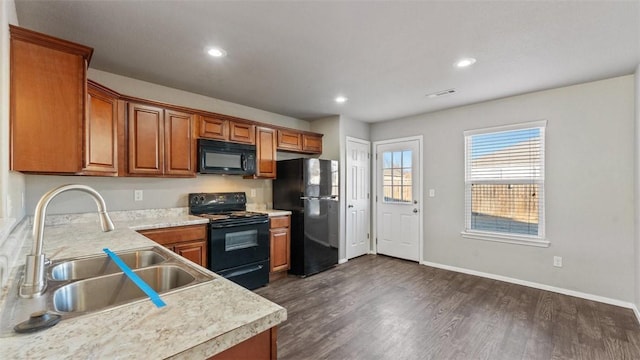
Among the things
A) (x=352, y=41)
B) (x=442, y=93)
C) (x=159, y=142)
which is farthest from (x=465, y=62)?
(x=159, y=142)

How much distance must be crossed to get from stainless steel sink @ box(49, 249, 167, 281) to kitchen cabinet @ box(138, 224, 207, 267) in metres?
1.20

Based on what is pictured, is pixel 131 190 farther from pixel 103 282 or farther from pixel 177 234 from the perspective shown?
pixel 103 282

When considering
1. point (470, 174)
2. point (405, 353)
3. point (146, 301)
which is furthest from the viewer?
point (470, 174)

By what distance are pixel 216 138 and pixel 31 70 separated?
1785 mm

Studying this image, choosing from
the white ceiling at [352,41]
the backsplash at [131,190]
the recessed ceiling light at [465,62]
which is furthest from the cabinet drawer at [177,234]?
the recessed ceiling light at [465,62]

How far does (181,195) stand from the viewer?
3.48m

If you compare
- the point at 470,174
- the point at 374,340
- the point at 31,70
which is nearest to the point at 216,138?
the point at 31,70

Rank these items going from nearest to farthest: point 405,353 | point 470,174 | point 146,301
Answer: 1. point 146,301
2. point 405,353
3. point 470,174

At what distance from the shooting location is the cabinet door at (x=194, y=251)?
289 centimetres

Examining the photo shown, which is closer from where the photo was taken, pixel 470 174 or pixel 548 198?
pixel 548 198

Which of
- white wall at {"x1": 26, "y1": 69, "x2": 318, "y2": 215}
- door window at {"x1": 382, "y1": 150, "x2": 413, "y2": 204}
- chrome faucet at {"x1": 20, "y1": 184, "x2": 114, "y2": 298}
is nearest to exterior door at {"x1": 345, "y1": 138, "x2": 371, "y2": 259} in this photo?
door window at {"x1": 382, "y1": 150, "x2": 413, "y2": 204}

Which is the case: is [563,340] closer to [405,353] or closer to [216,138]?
[405,353]

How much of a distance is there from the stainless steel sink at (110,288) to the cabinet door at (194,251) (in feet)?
5.57

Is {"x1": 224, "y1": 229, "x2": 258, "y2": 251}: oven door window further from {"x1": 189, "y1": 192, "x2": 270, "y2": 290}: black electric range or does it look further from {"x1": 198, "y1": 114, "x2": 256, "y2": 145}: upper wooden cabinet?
{"x1": 198, "y1": 114, "x2": 256, "y2": 145}: upper wooden cabinet
